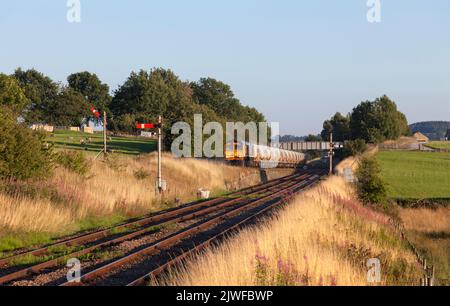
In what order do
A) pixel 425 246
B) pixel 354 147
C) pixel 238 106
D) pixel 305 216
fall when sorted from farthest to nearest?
pixel 238 106 → pixel 354 147 → pixel 425 246 → pixel 305 216

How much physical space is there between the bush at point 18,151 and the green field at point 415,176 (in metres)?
28.1

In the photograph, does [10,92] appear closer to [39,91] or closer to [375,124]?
[39,91]

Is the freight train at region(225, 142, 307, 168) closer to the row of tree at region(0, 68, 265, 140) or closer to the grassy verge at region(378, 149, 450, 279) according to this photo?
the grassy verge at region(378, 149, 450, 279)

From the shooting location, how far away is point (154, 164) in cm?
3988

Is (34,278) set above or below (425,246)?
above

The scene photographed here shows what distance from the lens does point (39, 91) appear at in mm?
128125

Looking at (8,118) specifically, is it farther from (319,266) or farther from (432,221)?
(432,221)

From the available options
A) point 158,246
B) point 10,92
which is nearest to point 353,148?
point 10,92

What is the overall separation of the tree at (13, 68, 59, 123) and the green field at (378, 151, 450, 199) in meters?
72.6

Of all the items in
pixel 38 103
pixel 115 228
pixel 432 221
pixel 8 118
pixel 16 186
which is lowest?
pixel 432 221

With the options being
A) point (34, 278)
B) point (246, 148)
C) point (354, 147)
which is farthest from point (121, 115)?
point (34, 278)

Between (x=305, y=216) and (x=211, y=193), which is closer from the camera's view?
(x=305, y=216)

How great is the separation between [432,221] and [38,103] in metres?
105

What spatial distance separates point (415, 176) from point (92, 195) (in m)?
49.3
